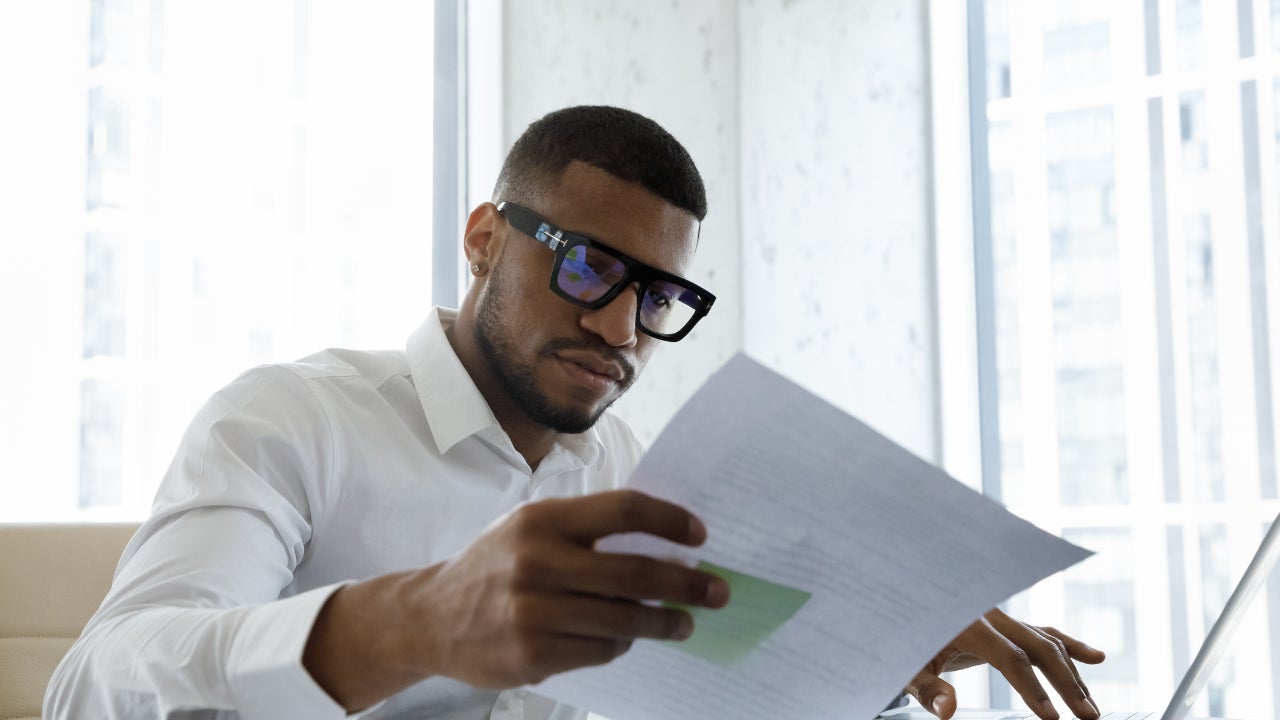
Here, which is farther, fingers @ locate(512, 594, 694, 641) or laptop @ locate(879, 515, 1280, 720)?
laptop @ locate(879, 515, 1280, 720)

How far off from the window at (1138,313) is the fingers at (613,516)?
2.14 metres

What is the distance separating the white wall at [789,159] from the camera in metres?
2.76

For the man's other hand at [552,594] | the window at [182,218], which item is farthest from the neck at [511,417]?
the window at [182,218]

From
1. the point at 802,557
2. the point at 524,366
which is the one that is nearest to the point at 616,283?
the point at 524,366

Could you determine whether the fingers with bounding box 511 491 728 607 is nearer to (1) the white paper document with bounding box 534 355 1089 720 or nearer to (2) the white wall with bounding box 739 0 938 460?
(1) the white paper document with bounding box 534 355 1089 720

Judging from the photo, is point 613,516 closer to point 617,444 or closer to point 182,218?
point 617,444

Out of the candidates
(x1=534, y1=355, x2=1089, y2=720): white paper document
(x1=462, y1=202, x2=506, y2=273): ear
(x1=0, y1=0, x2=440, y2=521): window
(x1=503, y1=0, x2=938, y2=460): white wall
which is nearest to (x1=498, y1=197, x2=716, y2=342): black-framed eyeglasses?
(x1=462, y1=202, x2=506, y2=273): ear

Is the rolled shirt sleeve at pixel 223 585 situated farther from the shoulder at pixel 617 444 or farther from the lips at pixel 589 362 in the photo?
the shoulder at pixel 617 444

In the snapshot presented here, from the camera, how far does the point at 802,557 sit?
0.54 metres

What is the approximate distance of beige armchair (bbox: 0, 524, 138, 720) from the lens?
1151 mm

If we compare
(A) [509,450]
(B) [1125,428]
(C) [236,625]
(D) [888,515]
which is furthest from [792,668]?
(B) [1125,428]

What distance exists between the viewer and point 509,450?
3.84 ft

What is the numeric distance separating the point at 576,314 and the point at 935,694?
495 millimetres

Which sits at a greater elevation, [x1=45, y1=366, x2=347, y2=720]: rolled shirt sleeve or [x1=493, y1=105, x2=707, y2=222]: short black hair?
[x1=493, y1=105, x2=707, y2=222]: short black hair
